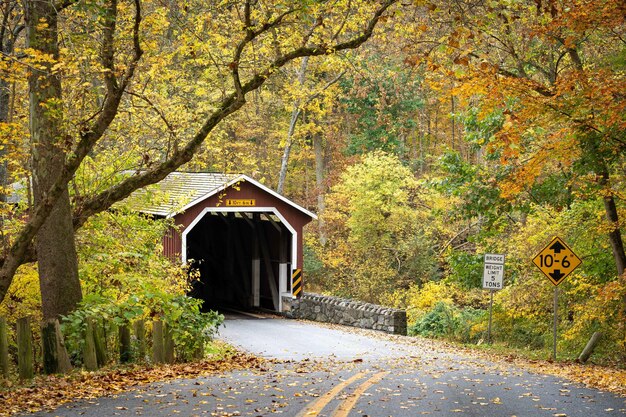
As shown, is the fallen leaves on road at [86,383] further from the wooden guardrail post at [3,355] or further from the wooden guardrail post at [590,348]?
the wooden guardrail post at [590,348]

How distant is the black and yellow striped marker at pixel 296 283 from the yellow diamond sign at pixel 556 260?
12405mm

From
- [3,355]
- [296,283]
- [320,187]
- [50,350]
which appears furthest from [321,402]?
[320,187]

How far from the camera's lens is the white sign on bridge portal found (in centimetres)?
2052

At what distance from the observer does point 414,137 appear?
4556 cm

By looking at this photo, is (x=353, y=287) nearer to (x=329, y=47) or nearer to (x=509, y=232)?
(x=509, y=232)

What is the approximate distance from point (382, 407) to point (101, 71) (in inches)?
197

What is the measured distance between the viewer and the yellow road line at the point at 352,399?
7.45 m

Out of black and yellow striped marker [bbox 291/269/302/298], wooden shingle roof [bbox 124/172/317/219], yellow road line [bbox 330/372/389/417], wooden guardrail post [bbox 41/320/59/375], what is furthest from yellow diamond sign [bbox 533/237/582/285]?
black and yellow striped marker [bbox 291/269/302/298]

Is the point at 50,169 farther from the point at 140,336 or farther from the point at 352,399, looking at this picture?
the point at 352,399

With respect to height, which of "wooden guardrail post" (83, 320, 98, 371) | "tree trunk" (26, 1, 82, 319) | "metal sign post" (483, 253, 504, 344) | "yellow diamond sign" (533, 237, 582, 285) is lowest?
"wooden guardrail post" (83, 320, 98, 371)

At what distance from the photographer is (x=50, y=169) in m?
11.1

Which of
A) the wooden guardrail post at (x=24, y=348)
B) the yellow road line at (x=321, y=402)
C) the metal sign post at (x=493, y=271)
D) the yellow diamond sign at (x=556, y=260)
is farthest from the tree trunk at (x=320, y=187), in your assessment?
the wooden guardrail post at (x=24, y=348)

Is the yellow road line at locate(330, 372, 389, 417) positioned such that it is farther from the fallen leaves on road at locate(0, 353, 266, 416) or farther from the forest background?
the forest background

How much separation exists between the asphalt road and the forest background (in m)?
2.67
